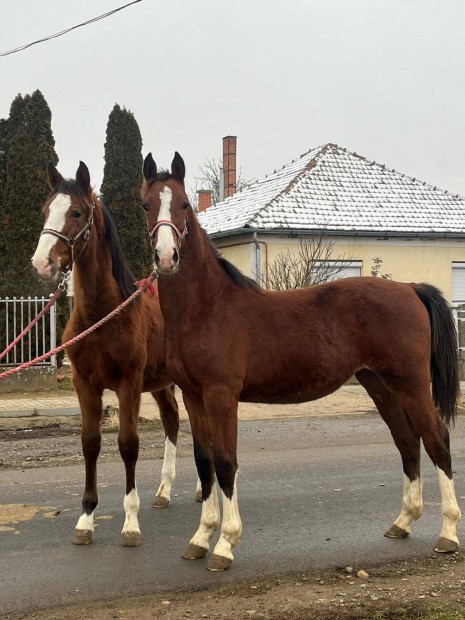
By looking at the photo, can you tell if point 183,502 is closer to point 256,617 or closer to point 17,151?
point 256,617

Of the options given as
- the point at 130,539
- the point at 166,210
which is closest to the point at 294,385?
the point at 166,210

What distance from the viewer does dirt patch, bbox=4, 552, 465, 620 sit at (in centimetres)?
392

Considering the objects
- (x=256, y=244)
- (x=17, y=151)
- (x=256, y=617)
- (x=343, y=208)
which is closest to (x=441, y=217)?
(x=343, y=208)

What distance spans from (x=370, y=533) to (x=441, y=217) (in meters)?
19.7

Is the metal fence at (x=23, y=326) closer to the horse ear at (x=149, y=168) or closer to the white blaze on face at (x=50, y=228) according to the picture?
the white blaze on face at (x=50, y=228)

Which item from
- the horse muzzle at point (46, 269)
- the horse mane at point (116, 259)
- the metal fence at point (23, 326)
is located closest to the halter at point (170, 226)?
the horse muzzle at point (46, 269)

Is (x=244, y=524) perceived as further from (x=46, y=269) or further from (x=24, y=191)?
(x=24, y=191)

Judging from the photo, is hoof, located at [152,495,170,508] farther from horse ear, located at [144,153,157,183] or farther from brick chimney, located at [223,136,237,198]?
brick chimney, located at [223,136,237,198]

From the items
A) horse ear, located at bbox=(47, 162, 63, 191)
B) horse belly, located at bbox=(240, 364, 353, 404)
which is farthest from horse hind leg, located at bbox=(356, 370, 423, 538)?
horse ear, located at bbox=(47, 162, 63, 191)

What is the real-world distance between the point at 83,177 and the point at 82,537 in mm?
2582

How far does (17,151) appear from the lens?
17.4 m

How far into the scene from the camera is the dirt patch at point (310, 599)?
12.9ft

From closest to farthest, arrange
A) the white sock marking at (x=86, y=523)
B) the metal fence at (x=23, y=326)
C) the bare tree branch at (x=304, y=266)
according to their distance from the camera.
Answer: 1. the white sock marking at (x=86, y=523)
2. the metal fence at (x=23, y=326)
3. the bare tree branch at (x=304, y=266)

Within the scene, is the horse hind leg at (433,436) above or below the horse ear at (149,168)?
below
